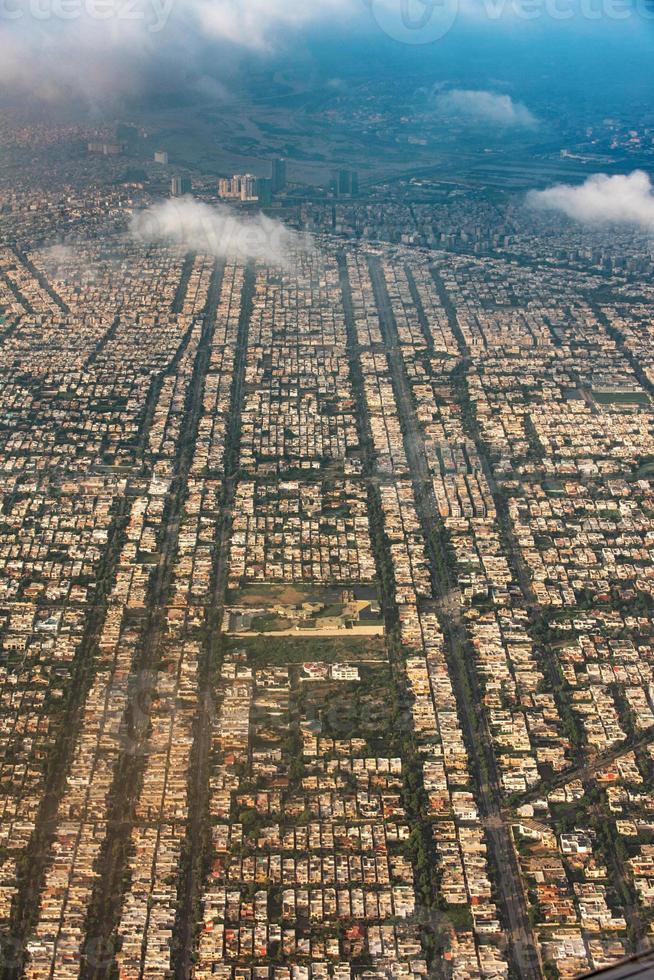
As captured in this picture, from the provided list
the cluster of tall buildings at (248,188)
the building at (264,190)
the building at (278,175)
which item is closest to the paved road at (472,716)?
the building at (264,190)

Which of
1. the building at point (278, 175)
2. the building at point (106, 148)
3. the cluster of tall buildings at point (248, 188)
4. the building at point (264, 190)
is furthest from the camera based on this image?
the building at point (106, 148)

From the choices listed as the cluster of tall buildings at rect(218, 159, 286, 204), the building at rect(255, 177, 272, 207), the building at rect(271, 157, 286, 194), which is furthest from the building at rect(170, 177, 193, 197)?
the building at rect(271, 157, 286, 194)

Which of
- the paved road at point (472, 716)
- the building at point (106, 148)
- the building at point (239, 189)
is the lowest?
the paved road at point (472, 716)

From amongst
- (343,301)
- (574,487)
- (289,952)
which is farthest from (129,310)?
(289,952)

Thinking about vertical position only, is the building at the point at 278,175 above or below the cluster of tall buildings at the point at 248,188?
above

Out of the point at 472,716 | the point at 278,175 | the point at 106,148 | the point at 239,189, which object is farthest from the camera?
the point at 106,148

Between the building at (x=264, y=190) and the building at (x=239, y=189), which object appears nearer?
the building at (x=264, y=190)

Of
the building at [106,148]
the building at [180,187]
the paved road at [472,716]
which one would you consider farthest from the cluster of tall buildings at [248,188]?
the paved road at [472,716]

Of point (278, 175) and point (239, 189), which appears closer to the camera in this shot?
point (239, 189)

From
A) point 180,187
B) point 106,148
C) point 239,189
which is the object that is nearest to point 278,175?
point 239,189

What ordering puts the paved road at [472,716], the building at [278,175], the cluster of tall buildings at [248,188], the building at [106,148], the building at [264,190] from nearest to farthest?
the paved road at [472,716], the building at [264,190], the cluster of tall buildings at [248,188], the building at [278,175], the building at [106,148]

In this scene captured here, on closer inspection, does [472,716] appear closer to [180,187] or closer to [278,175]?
[180,187]

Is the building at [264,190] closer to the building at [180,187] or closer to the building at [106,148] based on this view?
the building at [180,187]

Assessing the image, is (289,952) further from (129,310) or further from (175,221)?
(175,221)
